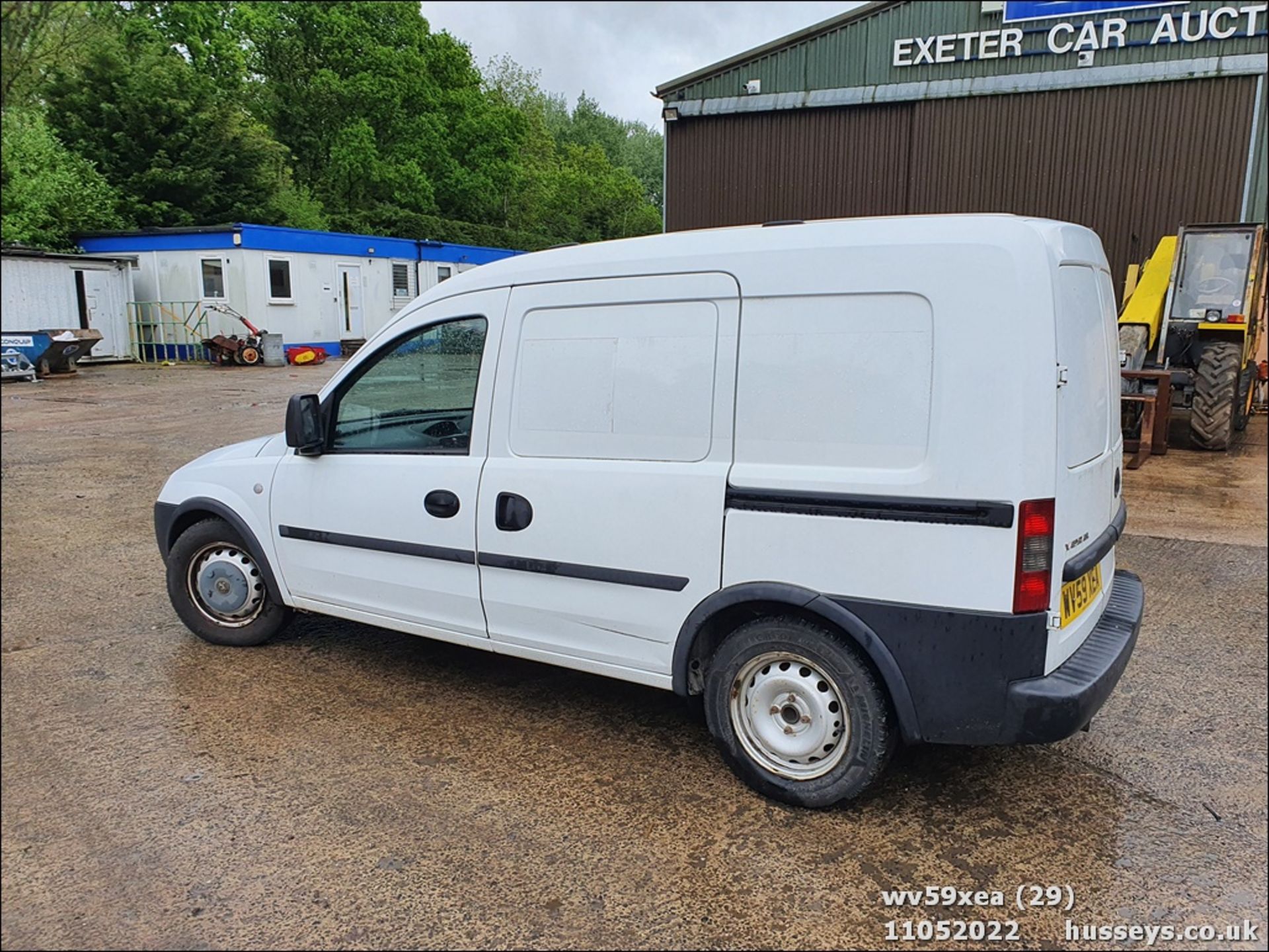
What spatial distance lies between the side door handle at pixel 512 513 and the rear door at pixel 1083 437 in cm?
188

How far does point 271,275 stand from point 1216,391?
71.5 ft

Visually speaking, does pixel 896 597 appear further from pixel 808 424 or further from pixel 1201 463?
Result: pixel 1201 463

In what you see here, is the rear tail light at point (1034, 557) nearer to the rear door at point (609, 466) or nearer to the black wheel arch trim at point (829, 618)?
the black wheel arch trim at point (829, 618)

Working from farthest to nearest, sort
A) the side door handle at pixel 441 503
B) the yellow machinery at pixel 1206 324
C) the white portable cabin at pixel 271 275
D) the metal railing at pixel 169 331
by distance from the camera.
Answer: the metal railing at pixel 169 331, the white portable cabin at pixel 271 275, the yellow machinery at pixel 1206 324, the side door handle at pixel 441 503

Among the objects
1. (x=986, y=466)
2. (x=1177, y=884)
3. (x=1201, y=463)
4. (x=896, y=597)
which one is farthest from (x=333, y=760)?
(x=1201, y=463)

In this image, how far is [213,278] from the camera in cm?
2409

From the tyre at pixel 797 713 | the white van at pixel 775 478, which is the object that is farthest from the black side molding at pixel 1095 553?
the tyre at pixel 797 713

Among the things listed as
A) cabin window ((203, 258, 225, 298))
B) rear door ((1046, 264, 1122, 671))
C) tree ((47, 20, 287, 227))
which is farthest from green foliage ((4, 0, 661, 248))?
rear door ((1046, 264, 1122, 671))

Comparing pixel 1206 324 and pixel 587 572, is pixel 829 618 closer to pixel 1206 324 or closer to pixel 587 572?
pixel 587 572

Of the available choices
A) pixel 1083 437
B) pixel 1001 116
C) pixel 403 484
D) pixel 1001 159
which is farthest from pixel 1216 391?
pixel 403 484

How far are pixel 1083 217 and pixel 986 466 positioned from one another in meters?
15.0

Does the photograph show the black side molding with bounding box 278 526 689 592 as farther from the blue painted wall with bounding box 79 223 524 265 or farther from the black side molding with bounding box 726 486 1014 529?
the blue painted wall with bounding box 79 223 524 265

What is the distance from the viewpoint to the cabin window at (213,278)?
23875 mm

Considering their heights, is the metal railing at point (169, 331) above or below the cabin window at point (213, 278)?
below
